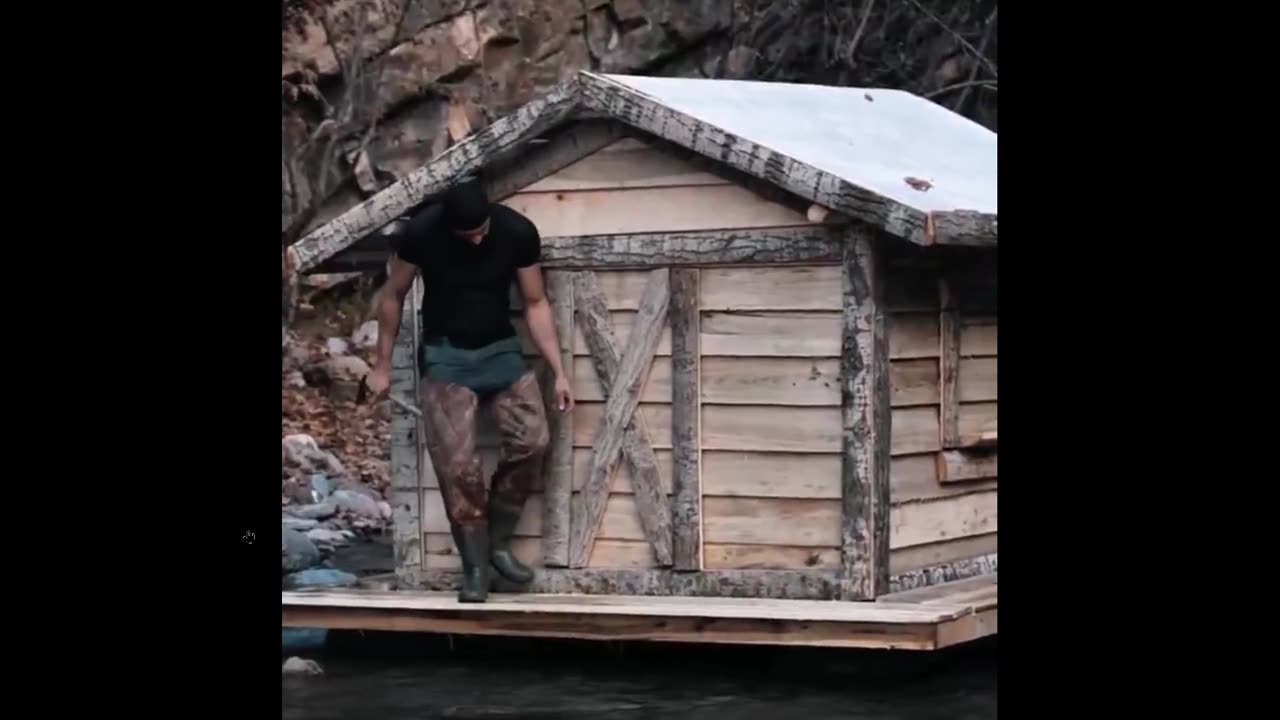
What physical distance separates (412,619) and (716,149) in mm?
2688

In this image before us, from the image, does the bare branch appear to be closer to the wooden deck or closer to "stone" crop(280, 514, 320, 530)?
"stone" crop(280, 514, 320, 530)

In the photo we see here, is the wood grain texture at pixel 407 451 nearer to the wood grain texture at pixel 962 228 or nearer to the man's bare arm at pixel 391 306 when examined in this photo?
→ the man's bare arm at pixel 391 306

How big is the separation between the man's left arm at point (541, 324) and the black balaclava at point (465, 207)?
39cm

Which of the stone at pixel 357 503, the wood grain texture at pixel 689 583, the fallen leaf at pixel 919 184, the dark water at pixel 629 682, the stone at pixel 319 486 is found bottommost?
the dark water at pixel 629 682

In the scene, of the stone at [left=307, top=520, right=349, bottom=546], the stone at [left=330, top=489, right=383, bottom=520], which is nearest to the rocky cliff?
the stone at [left=330, top=489, right=383, bottom=520]

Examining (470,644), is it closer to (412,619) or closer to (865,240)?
(412,619)

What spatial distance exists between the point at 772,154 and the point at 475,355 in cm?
178

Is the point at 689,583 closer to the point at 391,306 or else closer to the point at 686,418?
the point at 686,418

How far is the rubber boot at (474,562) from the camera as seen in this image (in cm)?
1134

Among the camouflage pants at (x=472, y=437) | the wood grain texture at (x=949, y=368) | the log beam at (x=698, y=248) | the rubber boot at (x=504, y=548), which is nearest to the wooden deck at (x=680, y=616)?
the rubber boot at (x=504, y=548)

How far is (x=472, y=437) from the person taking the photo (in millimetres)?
11367
